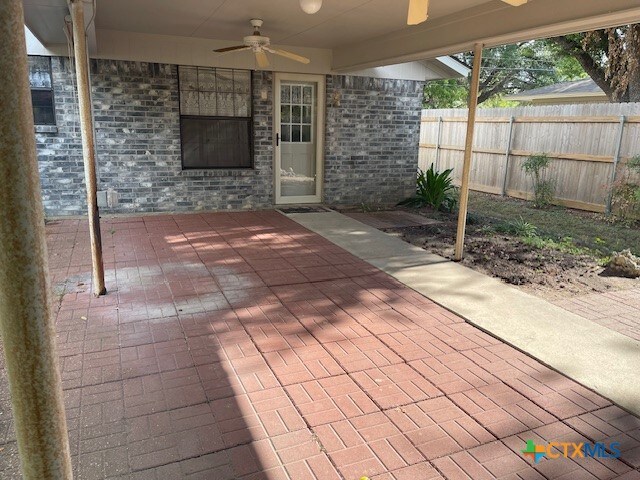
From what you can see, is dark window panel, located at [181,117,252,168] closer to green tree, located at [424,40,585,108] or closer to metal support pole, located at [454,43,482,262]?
metal support pole, located at [454,43,482,262]

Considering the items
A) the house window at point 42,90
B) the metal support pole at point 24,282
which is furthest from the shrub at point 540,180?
the metal support pole at point 24,282

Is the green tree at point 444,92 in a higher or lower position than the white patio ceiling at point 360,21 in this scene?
higher

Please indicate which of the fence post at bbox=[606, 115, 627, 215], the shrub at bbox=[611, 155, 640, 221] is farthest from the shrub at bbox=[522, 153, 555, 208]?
the shrub at bbox=[611, 155, 640, 221]

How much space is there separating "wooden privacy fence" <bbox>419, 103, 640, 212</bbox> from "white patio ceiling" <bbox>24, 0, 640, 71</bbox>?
458 centimetres

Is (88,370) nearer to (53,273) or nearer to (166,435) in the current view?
(166,435)

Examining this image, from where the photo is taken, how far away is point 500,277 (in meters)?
5.04

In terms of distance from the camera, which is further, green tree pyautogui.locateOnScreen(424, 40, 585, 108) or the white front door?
green tree pyautogui.locateOnScreen(424, 40, 585, 108)

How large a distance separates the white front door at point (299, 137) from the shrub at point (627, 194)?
5.31m

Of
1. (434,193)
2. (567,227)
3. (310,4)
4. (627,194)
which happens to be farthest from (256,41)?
(627,194)

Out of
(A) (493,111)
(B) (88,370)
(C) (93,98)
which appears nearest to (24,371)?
(B) (88,370)

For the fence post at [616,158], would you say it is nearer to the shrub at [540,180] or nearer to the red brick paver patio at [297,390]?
the shrub at [540,180]

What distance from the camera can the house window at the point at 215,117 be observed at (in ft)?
25.5

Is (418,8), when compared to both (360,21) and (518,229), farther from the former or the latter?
(518,229)

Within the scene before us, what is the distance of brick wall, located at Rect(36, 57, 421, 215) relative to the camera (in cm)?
719
